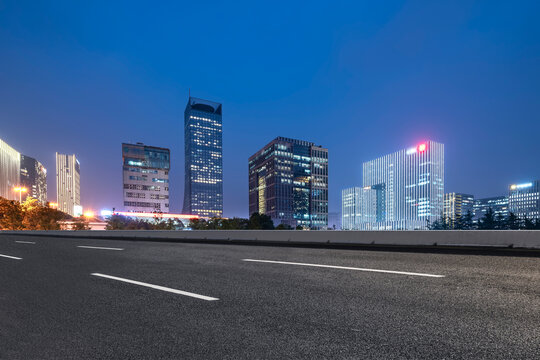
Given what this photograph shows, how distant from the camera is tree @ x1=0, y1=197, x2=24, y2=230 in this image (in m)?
64.8

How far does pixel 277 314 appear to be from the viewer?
354 cm

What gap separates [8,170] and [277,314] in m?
174

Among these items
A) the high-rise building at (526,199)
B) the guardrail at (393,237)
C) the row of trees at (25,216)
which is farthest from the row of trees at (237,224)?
the high-rise building at (526,199)

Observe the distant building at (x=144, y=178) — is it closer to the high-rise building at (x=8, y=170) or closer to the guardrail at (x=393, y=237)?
the high-rise building at (x=8, y=170)

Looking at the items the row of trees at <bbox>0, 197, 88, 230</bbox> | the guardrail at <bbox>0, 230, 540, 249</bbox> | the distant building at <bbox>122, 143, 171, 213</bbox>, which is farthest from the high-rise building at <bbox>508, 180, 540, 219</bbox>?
the row of trees at <bbox>0, 197, 88, 230</bbox>

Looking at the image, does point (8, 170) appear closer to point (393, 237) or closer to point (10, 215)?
point (10, 215)

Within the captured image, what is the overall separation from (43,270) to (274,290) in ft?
19.9

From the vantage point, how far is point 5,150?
129m

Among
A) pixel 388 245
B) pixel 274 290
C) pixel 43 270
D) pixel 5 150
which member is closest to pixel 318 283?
pixel 274 290

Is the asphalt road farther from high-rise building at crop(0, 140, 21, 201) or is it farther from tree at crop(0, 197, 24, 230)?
high-rise building at crop(0, 140, 21, 201)

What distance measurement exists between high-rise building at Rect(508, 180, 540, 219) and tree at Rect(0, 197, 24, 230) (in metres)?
204

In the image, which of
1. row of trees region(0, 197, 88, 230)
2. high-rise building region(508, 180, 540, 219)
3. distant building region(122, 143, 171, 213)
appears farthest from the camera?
high-rise building region(508, 180, 540, 219)

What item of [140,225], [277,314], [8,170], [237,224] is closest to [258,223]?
[237,224]

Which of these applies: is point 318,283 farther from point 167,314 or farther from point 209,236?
point 209,236
